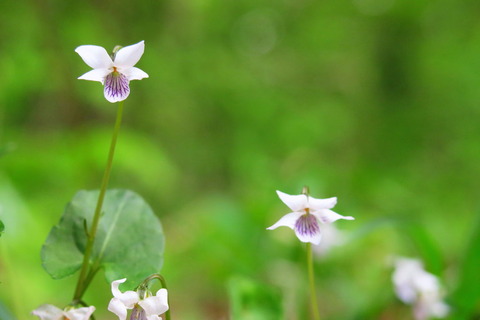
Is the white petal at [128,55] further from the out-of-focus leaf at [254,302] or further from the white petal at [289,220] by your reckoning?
the out-of-focus leaf at [254,302]

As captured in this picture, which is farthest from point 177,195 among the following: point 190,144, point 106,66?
point 106,66

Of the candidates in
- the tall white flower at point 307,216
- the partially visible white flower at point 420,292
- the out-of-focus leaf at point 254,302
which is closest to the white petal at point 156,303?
the tall white flower at point 307,216

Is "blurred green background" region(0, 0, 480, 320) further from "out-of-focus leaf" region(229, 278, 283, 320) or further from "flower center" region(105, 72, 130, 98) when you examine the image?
"flower center" region(105, 72, 130, 98)

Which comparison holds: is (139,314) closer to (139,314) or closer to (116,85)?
(139,314)

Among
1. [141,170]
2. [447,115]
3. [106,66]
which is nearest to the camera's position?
[106,66]

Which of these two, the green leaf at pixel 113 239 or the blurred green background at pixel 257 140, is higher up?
the blurred green background at pixel 257 140

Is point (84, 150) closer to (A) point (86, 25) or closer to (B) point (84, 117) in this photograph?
(A) point (86, 25)

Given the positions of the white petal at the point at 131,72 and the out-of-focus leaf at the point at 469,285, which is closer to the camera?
the white petal at the point at 131,72
